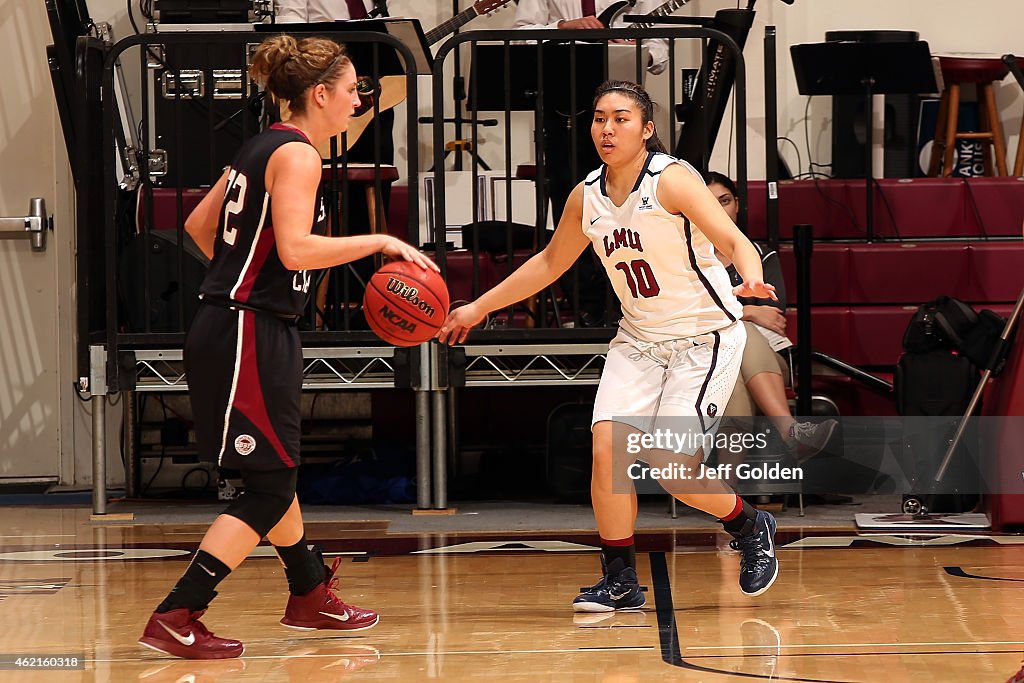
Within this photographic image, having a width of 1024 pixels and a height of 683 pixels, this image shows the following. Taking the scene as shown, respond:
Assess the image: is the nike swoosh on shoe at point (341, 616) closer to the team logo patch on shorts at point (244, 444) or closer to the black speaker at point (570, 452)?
the team logo patch on shorts at point (244, 444)

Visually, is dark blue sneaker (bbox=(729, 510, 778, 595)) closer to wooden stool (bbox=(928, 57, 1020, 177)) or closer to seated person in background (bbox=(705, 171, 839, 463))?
seated person in background (bbox=(705, 171, 839, 463))

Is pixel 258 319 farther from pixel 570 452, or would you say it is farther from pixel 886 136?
pixel 886 136

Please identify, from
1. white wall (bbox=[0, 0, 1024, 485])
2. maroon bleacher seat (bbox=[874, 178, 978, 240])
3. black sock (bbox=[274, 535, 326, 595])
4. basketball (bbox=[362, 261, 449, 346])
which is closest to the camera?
black sock (bbox=[274, 535, 326, 595])

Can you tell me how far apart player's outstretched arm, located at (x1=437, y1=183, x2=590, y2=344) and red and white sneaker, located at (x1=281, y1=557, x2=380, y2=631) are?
Answer: 934mm

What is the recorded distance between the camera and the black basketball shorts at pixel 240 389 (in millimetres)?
3783

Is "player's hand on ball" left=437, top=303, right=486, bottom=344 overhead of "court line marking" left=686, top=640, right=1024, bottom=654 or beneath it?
overhead

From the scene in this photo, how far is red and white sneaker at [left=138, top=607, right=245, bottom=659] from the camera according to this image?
3699mm

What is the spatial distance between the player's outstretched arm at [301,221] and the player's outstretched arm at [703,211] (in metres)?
0.96

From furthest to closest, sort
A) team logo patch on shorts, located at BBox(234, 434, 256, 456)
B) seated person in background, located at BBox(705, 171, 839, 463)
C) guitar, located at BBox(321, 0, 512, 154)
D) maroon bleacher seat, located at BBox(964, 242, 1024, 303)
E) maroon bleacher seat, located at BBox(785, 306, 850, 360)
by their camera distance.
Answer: maroon bleacher seat, located at BBox(964, 242, 1024, 303) < maroon bleacher seat, located at BBox(785, 306, 850, 360) < guitar, located at BBox(321, 0, 512, 154) < seated person in background, located at BBox(705, 171, 839, 463) < team logo patch on shorts, located at BBox(234, 434, 256, 456)

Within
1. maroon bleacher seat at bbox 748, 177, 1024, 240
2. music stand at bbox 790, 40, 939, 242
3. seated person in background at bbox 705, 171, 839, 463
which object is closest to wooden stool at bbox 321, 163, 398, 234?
seated person in background at bbox 705, 171, 839, 463

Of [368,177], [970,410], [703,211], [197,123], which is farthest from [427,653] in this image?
[197,123]

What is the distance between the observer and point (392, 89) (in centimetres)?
762

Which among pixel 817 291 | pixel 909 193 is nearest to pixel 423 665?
pixel 817 291

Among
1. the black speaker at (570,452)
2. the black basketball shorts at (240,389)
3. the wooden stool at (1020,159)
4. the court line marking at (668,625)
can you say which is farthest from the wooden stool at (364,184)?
the wooden stool at (1020,159)
